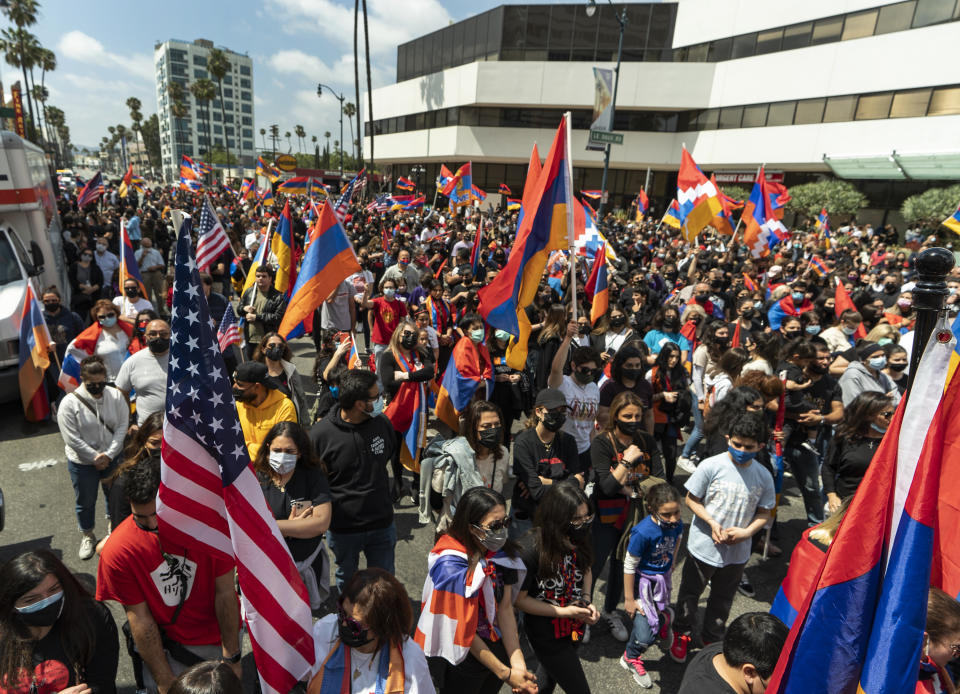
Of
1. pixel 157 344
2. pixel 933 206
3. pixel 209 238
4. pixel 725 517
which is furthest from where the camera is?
pixel 933 206

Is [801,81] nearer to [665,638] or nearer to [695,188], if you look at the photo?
[695,188]

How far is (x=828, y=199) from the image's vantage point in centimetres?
2697

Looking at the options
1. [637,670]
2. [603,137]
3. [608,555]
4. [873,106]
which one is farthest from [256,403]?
[873,106]

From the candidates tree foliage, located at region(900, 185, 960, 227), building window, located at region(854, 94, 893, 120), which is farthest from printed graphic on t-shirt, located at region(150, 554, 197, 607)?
building window, located at region(854, 94, 893, 120)

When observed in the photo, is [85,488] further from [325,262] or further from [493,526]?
[493,526]

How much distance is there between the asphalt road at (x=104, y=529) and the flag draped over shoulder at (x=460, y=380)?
3.45ft

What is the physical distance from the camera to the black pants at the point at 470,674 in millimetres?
2707

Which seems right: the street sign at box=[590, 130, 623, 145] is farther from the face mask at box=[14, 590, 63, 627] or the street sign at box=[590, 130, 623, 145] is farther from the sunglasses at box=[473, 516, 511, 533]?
the face mask at box=[14, 590, 63, 627]

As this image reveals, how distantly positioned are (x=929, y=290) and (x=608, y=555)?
304cm

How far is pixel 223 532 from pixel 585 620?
6.06ft

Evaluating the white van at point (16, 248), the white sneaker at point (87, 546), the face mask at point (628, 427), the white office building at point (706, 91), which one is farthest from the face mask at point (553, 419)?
the white office building at point (706, 91)

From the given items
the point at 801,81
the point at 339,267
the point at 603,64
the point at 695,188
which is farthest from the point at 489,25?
the point at 339,267

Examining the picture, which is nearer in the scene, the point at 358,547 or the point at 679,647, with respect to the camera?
the point at 358,547

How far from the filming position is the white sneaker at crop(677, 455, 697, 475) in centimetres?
653
